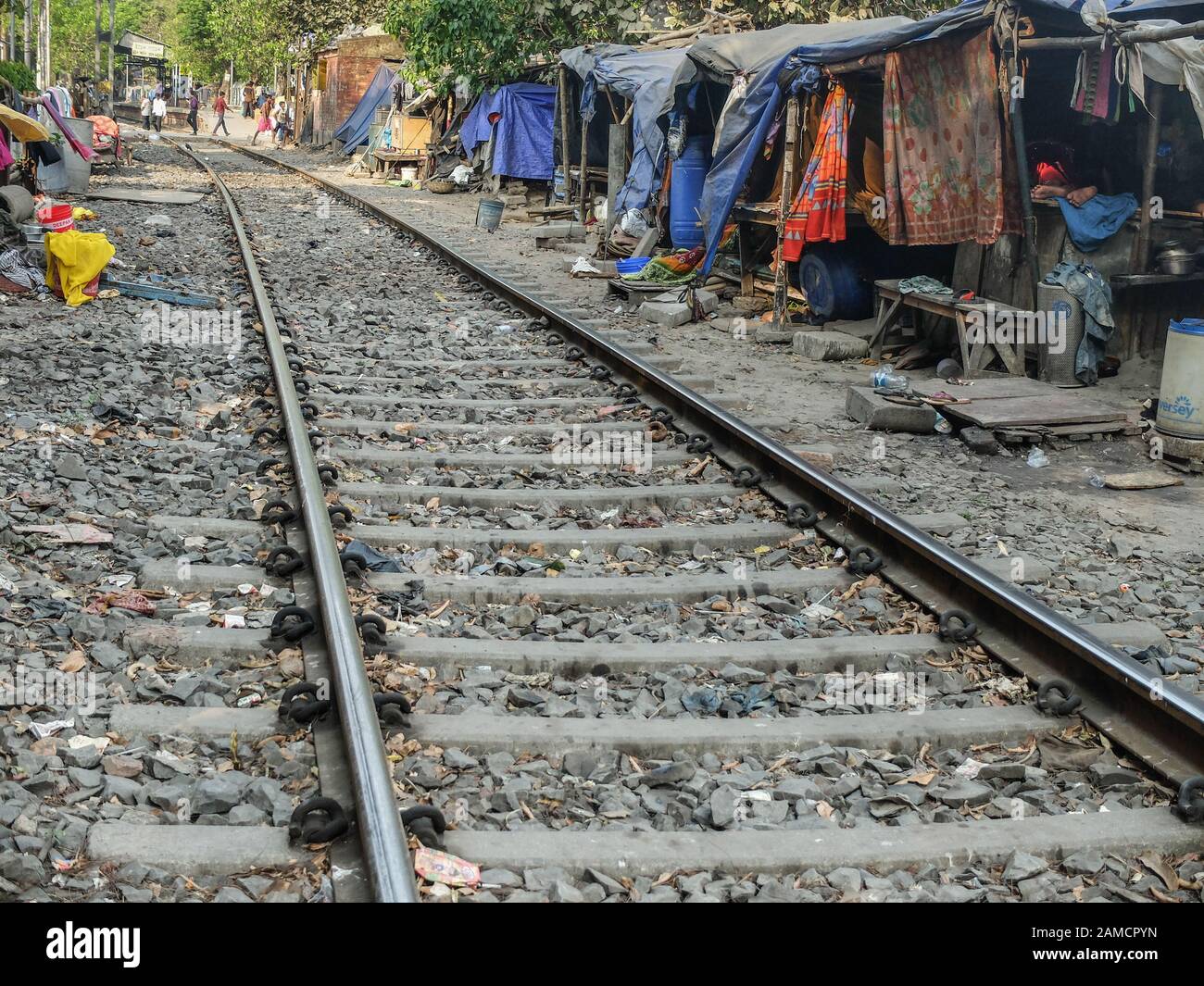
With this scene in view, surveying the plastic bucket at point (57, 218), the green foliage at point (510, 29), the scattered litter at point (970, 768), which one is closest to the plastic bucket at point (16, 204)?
the plastic bucket at point (57, 218)

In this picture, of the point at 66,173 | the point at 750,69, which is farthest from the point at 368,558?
the point at 66,173

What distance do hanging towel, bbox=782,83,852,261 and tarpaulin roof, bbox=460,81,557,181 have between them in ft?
49.8

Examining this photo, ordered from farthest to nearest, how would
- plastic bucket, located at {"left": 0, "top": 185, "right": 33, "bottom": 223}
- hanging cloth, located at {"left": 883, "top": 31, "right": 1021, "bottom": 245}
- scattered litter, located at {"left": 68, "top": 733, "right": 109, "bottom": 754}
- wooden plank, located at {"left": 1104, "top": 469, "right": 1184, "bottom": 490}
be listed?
plastic bucket, located at {"left": 0, "top": 185, "right": 33, "bottom": 223} < hanging cloth, located at {"left": 883, "top": 31, "right": 1021, "bottom": 245} < wooden plank, located at {"left": 1104, "top": 469, "right": 1184, "bottom": 490} < scattered litter, located at {"left": 68, "top": 733, "right": 109, "bottom": 754}

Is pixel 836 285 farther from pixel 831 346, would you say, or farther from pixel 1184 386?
pixel 1184 386

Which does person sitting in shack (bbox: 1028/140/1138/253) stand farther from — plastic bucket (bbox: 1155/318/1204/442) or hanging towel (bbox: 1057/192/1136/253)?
plastic bucket (bbox: 1155/318/1204/442)

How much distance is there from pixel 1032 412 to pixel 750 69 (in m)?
6.33

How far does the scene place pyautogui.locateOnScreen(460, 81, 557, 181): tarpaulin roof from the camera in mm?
25453

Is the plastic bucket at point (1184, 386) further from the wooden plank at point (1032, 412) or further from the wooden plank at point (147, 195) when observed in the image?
the wooden plank at point (147, 195)

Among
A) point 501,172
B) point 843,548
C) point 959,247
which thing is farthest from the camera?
point 501,172

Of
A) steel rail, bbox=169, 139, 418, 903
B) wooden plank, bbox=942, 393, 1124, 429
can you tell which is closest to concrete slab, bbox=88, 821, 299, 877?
steel rail, bbox=169, 139, 418, 903
